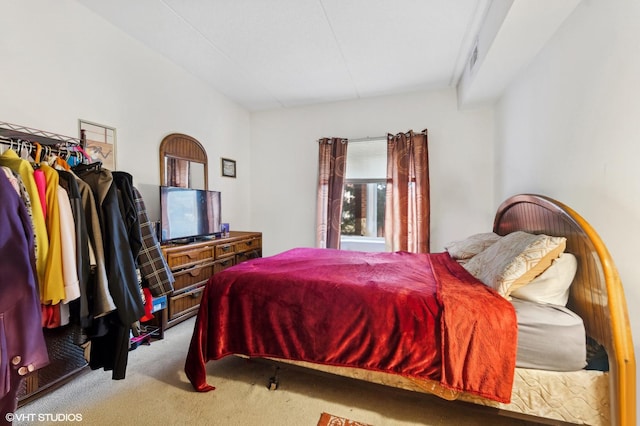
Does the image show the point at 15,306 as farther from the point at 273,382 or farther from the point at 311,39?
the point at 311,39

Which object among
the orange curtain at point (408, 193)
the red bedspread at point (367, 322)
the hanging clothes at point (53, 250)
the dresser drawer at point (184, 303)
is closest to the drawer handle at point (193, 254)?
the dresser drawer at point (184, 303)

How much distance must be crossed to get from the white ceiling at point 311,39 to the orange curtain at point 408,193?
2.35ft

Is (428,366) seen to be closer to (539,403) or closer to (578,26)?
(539,403)

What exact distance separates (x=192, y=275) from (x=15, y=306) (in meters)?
1.67

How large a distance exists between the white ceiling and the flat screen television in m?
1.40

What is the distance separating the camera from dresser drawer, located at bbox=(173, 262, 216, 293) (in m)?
2.54

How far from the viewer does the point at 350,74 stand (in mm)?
3146

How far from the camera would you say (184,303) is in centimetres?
267

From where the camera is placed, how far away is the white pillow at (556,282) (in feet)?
4.59

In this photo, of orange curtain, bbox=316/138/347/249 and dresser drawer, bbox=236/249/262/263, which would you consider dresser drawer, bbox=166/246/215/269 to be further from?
orange curtain, bbox=316/138/347/249

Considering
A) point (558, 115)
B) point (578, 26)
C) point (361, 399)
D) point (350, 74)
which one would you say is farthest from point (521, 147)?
point (361, 399)

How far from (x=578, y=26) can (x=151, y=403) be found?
338 cm

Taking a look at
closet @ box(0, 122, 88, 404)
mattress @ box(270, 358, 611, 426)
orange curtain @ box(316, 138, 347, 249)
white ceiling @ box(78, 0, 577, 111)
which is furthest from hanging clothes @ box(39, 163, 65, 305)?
orange curtain @ box(316, 138, 347, 249)
